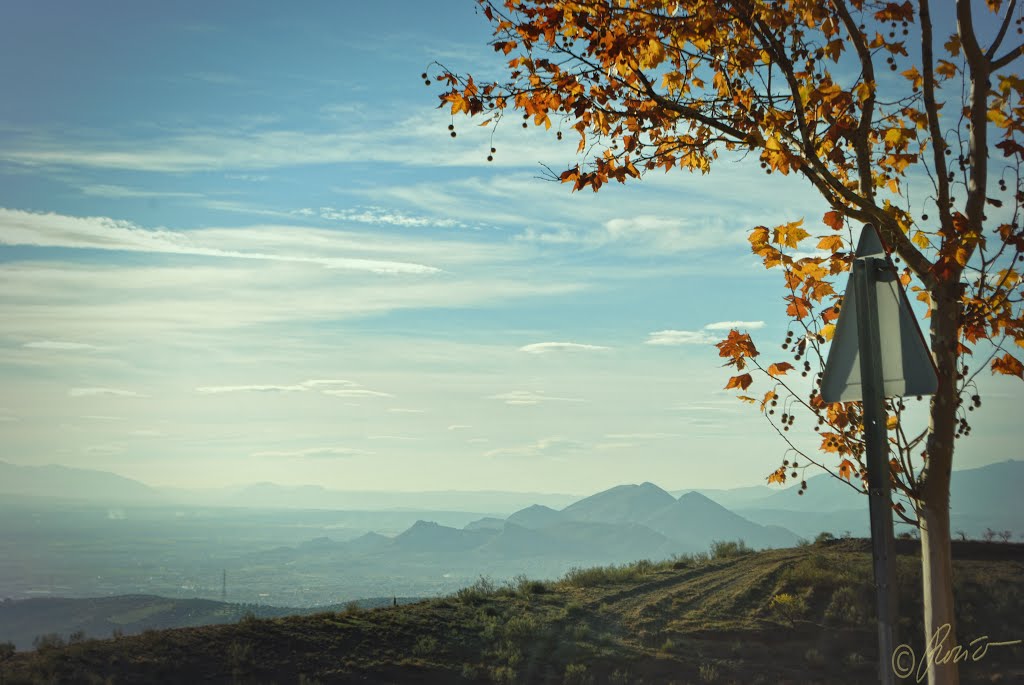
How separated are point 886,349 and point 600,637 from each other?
8079mm

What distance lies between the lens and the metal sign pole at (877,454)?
4672 mm

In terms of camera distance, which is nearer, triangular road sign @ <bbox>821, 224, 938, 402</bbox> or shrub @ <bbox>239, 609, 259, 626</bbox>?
triangular road sign @ <bbox>821, 224, 938, 402</bbox>

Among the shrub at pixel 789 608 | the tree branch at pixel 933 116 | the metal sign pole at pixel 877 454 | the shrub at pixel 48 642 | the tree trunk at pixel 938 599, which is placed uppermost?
the tree branch at pixel 933 116

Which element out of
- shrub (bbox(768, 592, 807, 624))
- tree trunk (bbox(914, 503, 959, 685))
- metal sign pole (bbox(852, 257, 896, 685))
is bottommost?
shrub (bbox(768, 592, 807, 624))

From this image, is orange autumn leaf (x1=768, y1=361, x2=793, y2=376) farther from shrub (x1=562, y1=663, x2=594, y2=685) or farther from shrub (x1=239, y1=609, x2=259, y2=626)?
shrub (x1=239, y1=609, x2=259, y2=626)

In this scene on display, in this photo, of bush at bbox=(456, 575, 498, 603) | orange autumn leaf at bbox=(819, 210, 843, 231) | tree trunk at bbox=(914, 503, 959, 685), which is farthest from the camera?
bush at bbox=(456, 575, 498, 603)

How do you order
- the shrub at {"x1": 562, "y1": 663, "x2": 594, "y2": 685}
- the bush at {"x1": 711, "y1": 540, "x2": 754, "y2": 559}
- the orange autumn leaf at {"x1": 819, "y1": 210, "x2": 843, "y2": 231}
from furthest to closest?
the bush at {"x1": 711, "y1": 540, "x2": 754, "y2": 559} → the shrub at {"x1": 562, "y1": 663, "x2": 594, "y2": 685} → the orange autumn leaf at {"x1": 819, "y1": 210, "x2": 843, "y2": 231}

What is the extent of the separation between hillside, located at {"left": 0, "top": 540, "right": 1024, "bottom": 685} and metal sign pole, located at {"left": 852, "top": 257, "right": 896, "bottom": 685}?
20.5 feet

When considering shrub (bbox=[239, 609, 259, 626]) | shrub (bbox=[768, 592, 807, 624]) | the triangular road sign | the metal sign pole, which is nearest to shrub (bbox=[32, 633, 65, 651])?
shrub (bbox=[239, 609, 259, 626])

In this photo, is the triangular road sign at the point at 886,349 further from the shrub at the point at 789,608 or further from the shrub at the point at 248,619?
the shrub at the point at 789,608

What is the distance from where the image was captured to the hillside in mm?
9312

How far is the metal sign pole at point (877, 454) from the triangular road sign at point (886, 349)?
3cm

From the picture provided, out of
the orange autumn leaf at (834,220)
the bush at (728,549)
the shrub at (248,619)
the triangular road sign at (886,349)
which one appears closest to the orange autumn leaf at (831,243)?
the orange autumn leaf at (834,220)

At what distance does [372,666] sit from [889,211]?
25.3 ft
